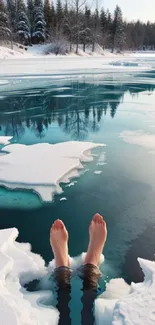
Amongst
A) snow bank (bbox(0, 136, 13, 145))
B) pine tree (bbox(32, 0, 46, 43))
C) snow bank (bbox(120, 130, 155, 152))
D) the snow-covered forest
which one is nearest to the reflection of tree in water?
snow bank (bbox(0, 136, 13, 145))

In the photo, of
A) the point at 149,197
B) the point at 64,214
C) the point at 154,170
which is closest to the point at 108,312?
the point at 64,214

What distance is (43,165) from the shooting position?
525 cm

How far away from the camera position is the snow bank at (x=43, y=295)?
7.17 feet

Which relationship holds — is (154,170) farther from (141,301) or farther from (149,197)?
(141,301)

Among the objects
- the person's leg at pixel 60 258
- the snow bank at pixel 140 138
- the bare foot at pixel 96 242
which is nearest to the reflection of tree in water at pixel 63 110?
the snow bank at pixel 140 138

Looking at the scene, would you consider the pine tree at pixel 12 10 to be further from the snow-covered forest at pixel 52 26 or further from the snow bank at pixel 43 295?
the snow bank at pixel 43 295

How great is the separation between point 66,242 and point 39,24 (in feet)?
145

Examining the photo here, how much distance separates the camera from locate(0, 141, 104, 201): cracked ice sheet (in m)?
4.56

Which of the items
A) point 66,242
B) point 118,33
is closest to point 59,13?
point 118,33

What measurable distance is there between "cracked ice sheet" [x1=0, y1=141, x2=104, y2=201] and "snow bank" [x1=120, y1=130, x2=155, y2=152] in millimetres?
827

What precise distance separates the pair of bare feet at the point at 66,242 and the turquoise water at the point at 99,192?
25 centimetres

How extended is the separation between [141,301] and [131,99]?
10379 millimetres

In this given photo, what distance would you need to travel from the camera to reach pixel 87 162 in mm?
5559

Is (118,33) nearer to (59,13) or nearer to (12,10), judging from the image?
(59,13)
